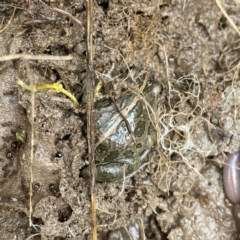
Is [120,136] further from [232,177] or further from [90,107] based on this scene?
[232,177]

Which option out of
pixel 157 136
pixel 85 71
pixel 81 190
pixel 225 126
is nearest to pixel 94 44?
pixel 85 71

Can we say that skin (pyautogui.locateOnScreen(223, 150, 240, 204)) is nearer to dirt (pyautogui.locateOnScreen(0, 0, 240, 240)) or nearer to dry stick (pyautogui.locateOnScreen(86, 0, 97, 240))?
dirt (pyautogui.locateOnScreen(0, 0, 240, 240))

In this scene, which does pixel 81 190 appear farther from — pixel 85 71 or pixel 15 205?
pixel 85 71

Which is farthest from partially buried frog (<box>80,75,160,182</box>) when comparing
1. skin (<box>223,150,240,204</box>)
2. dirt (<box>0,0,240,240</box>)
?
skin (<box>223,150,240,204</box>)

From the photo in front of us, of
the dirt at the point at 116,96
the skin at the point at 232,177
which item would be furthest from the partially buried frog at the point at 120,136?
the skin at the point at 232,177

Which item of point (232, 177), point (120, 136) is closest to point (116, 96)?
point (120, 136)

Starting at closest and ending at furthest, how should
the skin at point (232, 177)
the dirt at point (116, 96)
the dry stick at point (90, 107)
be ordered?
the dry stick at point (90, 107) → the dirt at point (116, 96) → the skin at point (232, 177)

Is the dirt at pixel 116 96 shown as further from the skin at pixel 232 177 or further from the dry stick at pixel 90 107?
the dry stick at pixel 90 107
